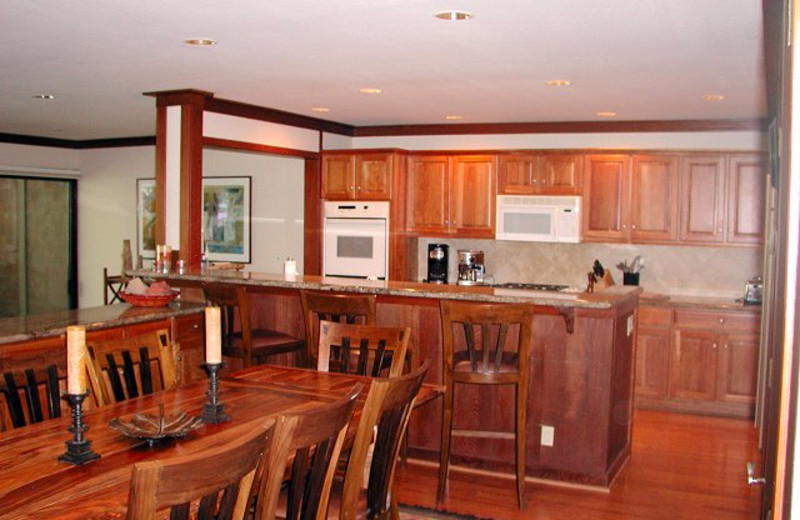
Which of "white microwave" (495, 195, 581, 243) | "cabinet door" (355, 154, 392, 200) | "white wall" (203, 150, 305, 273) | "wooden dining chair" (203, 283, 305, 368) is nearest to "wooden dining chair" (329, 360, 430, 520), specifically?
"wooden dining chair" (203, 283, 305, 368)

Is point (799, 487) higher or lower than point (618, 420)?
higher

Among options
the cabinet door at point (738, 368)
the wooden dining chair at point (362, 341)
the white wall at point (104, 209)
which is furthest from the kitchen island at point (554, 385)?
the white wall at point (104, 209)

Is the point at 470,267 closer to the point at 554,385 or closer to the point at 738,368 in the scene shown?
the point at 738,368

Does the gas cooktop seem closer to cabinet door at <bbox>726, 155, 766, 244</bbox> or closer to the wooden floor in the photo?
cabinet door at <bbox>726, 155, 766, 244</bbox>

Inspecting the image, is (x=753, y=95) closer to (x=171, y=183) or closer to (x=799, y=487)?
(x=171, y=183)

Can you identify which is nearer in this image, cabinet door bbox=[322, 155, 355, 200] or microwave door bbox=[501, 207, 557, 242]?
microwave door bbox=[501, 207, 557, 242]

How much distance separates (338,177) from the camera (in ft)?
25.1

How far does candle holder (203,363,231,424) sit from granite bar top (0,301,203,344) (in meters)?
1.50

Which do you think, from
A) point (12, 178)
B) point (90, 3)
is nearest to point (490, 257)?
point (90, 3)

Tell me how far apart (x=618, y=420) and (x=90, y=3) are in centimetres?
349

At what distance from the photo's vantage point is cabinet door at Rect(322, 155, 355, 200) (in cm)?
761

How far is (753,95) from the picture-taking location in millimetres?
5570

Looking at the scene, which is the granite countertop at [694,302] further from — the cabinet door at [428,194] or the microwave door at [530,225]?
the cabinet door at [428,194]

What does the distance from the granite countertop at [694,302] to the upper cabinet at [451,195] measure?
5.07 feet
